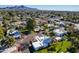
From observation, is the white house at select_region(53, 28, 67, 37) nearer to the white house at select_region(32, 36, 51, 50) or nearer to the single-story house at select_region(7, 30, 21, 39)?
the white house at select_region(32, 36, 51, 50)

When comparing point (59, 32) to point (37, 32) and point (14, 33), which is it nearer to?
point (37, 32)

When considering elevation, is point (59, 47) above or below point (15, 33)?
below

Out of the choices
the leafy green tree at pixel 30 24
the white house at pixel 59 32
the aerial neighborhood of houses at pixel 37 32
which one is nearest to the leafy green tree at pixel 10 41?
the aerial neighborhood of houses at pixel 37 32

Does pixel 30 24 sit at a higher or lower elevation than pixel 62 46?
higher

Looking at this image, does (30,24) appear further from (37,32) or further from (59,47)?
(59,47)

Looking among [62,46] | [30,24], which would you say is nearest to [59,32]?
A: [62,46]

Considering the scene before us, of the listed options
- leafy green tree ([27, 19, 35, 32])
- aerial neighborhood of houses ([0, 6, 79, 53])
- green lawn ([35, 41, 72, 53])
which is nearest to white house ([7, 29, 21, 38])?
aerial neighborhood of houses ([0, 6, 79, 53])

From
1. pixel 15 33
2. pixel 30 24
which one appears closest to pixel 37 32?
pixel 30 24
